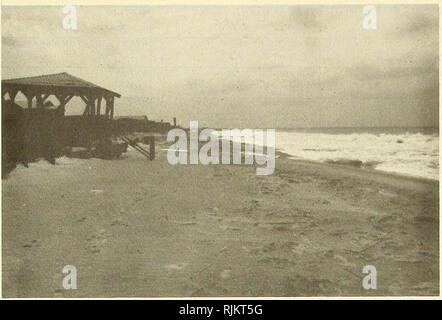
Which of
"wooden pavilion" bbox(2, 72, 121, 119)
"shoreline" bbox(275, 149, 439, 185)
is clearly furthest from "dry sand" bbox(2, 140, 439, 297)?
"wooden pavilion" bbox(2, 72, 121, 119)

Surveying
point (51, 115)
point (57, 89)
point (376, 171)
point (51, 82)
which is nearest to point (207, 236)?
point (51, 82)

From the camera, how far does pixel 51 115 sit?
1122 cm

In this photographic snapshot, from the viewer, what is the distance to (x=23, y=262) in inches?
237

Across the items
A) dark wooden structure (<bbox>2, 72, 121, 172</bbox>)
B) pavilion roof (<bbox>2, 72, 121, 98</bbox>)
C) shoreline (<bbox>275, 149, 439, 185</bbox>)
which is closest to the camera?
dark wooden structure (<bbox>2, 72, 121, 172</bbox>)

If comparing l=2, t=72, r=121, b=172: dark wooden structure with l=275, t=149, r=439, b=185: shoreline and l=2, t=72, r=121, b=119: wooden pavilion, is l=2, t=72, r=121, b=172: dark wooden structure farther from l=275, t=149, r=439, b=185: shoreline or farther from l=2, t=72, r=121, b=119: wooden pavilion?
l=275, t=149, r=439, b=185: shoreline

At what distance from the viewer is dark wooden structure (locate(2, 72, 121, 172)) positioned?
866 centimetres

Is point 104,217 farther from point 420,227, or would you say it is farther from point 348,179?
point 348,179

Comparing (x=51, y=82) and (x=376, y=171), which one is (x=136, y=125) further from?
(x=376, y=171)

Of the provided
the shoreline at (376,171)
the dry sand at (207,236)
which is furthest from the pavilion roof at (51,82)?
the shoreline at (376,171)

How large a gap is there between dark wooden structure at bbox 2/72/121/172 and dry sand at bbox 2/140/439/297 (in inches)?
38.2

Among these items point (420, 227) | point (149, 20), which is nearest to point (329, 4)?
point (149, 20)

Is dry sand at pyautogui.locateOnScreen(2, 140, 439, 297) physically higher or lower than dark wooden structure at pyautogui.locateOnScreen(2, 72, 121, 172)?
lower

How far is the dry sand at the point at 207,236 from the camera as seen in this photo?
5.69m

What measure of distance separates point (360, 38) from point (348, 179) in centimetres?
498
